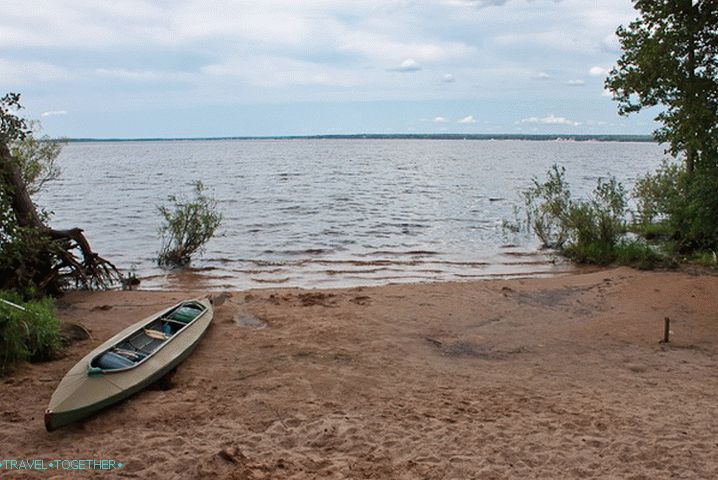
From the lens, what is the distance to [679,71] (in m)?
13.4

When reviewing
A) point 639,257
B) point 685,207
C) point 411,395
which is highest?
point 685,207

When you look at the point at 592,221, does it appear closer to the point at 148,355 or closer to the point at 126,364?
the point at 148,355

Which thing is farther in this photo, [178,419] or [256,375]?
[256,375]

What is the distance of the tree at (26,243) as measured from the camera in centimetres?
1065

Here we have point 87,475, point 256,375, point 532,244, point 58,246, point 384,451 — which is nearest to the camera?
point 87,475

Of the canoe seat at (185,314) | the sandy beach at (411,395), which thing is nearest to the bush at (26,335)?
the sandy beach at (411,395)

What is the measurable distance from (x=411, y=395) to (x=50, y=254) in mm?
9078

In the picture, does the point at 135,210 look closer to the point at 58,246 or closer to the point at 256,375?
the point at 58,246

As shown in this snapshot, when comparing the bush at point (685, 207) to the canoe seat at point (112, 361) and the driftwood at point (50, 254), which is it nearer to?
the canoe seat at point (112, 361)

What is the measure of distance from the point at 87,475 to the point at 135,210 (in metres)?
27.8

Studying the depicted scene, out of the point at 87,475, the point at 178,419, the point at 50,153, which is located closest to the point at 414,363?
the point at 178,419

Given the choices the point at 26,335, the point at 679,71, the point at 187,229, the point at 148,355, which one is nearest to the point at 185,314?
the point at 148,355

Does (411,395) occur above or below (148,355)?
below

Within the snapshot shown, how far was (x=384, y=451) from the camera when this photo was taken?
5.98 metres
